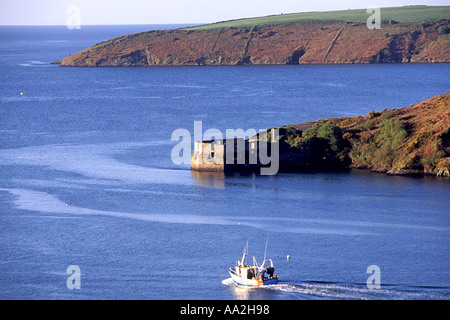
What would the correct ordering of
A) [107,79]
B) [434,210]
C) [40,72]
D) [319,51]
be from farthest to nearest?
[319,51] → [40,72] → [107,79] → [434,210]

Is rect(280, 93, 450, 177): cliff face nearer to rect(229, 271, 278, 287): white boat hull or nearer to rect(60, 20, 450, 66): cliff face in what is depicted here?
rect(229, 271, 278, 287): white boat hull

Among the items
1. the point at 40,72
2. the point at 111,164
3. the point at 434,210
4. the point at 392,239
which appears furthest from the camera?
the point at 40,72

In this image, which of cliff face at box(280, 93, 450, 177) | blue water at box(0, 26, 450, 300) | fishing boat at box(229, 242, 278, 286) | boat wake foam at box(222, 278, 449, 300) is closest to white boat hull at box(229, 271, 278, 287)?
fishing boat at box(229, 242, 278, 286)

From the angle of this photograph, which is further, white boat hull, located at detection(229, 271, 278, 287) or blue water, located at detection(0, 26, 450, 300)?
blue water, located at detection(0, 26, 450, 300)

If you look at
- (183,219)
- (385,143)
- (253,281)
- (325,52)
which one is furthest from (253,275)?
(325,52)

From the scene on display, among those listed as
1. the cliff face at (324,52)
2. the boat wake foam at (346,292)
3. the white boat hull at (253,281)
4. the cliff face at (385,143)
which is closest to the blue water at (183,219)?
the boat wake foam at (346,292)

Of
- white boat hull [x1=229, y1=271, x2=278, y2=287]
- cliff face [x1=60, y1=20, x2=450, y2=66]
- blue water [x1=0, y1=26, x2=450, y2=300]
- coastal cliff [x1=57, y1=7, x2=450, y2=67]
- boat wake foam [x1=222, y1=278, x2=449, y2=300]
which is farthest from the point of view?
cliff face [x1=60, y1=20, x2=450, y2=66]
